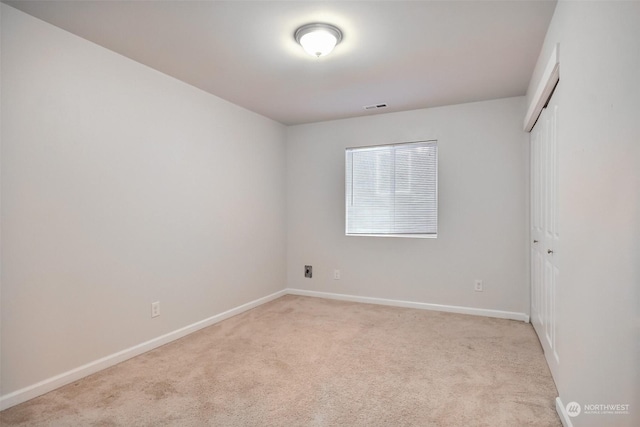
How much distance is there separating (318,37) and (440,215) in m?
2.50

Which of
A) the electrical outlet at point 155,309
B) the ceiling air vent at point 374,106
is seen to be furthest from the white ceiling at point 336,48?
the electrical outlet at point 155,309

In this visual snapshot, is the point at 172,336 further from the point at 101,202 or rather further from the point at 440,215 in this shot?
the point at 440,215

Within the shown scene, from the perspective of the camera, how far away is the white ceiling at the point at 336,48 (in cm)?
208

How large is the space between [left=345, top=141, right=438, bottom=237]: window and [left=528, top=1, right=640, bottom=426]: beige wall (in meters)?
2.14

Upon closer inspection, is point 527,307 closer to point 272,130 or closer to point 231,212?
point 231,212

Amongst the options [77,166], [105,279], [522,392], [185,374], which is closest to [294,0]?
[77,166]

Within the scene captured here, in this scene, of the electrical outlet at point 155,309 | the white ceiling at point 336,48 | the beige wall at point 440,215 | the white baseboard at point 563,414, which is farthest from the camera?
the beige wall at point 440,215

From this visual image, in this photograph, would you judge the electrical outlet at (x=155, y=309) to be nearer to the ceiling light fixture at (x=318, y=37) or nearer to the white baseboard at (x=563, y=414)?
the ceiling light fixture at (x=318, y=37)

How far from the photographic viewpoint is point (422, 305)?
4.11m

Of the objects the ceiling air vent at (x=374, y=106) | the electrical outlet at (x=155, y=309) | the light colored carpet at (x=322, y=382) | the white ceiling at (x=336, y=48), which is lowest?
the light colored carpet at (x=322, y=382)

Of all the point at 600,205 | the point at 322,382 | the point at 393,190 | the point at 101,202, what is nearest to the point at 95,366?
the point at 101,202

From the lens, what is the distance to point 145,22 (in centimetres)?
223

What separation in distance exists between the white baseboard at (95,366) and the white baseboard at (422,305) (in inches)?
49.4

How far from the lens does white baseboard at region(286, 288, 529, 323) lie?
3717mm
